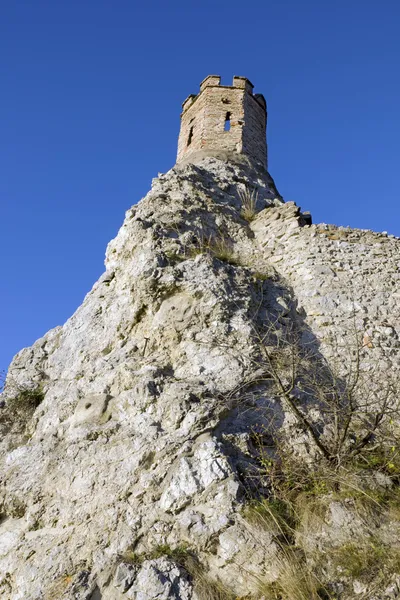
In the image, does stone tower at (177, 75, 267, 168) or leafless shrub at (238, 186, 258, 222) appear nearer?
leafless shrub at (238, 186, 258, 222)

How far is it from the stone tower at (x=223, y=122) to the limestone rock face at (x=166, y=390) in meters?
2.68

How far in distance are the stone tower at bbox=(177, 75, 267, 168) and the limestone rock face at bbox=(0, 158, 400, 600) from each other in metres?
2.68

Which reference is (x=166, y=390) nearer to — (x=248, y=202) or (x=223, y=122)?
(x=248, y=202)

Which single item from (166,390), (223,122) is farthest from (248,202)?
(166,390)

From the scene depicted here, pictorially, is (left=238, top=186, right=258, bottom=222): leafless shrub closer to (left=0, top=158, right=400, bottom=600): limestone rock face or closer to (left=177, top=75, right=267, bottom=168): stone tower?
(left=0, top=158, right=400, bottom=600): limestone rock face

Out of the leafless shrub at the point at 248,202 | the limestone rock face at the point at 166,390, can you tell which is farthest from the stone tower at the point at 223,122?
the limestone rock face at the point at 166,390

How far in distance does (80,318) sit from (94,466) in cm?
322

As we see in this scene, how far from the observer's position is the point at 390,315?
21.5 feet

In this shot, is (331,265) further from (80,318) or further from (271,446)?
(80,318)

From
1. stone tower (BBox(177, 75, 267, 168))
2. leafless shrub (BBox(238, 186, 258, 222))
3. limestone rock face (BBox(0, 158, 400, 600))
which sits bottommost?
limestone rock face (BBox(0, 158, 400, 600))

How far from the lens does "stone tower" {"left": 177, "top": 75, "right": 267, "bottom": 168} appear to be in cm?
1135

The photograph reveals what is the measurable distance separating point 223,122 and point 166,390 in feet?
28.5

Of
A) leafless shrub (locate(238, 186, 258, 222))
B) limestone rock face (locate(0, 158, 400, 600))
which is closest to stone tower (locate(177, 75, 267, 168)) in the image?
leafless shrub (locate(238, 186, 258, 222))

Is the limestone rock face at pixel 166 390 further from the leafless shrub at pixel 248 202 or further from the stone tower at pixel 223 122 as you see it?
the stone tower at pixel 223 122
